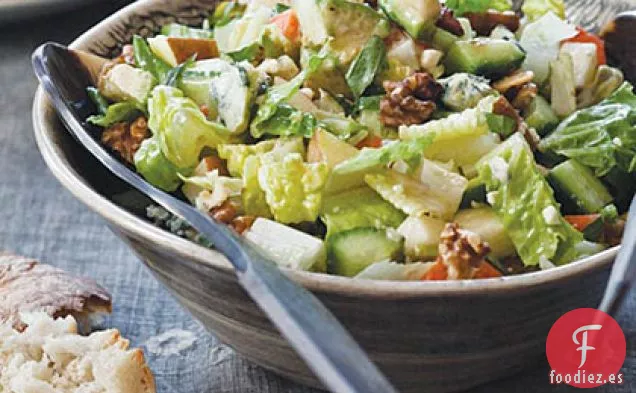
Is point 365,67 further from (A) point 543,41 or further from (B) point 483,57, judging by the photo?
(A) point 543,41

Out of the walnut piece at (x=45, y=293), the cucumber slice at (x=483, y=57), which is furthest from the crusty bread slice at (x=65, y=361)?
the cucumber slice at (x=483, y=57)

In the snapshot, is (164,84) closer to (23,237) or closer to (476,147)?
(476,147)

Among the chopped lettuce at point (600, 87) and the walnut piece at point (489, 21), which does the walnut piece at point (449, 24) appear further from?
the chopped lettuce at point (600, 87)

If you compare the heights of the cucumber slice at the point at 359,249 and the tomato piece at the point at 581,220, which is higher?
the cucumber slice at the point at 359,249

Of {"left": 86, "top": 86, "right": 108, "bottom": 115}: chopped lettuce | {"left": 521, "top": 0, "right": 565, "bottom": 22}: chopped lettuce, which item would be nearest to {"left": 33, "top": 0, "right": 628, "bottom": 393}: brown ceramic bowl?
{"left": 86, "top": 86, "right": 108, "bottom": 115}: chopped lettuce

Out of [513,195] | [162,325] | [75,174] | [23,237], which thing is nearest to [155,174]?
[75,174]

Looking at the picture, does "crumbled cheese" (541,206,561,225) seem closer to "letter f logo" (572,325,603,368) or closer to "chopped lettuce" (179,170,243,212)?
"letter f logo" (572,325,603,368)

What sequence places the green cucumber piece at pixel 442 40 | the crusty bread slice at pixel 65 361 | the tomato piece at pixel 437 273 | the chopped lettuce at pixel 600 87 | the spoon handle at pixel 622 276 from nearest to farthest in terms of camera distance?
1. the spoon handle at pixel 622 276
2. the tomato piece at pixel 437 273
3. the crusty bread slice at pixel 65 361
4. the green cucumber piece at pixel 442 40
5. the chopped lettuce at pixel 600 87
